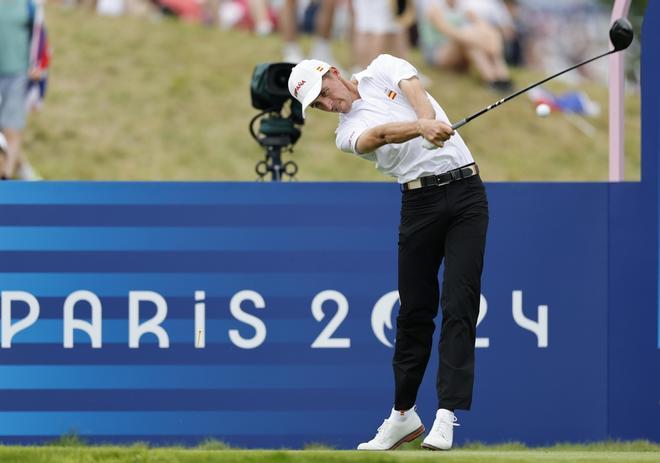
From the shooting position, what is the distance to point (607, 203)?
608cm

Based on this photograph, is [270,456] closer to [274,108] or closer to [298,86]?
[298,86]

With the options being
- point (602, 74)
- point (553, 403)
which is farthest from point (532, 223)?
point (602, 74)

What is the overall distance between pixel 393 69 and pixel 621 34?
980mm

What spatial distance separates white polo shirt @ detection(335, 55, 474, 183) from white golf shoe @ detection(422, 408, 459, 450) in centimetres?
95

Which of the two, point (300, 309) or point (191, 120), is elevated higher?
point (191, 120)

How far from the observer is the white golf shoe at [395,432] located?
18.1 ft

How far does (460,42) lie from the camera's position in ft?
43.5

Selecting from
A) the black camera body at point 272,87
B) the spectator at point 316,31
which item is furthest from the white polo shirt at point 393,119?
the spectator at point 316,31

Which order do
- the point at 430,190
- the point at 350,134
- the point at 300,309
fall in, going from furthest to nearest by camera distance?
1. the point at 300,309
2. the point at 430,190
3. the point at 350,134

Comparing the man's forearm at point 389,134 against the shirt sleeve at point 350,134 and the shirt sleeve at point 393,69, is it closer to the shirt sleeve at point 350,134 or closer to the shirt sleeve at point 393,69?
the shirt sleeve at point 350,134

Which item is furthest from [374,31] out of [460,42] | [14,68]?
[14,68]

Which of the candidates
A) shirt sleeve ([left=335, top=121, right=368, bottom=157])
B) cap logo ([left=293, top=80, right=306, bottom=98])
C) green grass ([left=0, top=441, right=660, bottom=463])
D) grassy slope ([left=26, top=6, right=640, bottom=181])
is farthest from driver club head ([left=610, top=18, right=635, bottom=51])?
grassy slope ([left=26, top=6, right=640, bottom=181])

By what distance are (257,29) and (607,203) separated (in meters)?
8.40

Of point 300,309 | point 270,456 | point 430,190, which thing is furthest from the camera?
point 300,309
